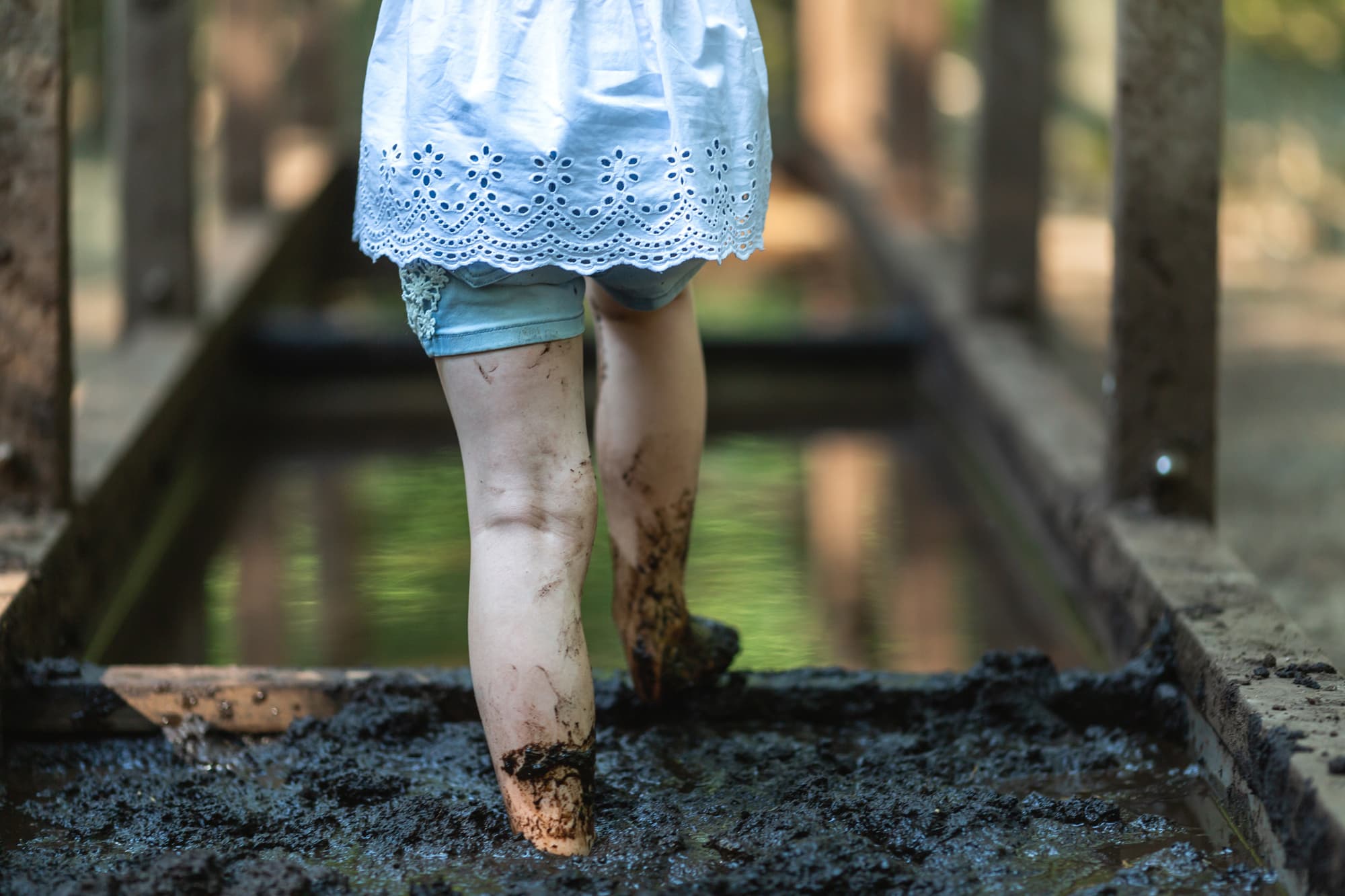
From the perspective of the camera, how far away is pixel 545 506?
1.58m

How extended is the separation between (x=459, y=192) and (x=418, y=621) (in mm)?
1124

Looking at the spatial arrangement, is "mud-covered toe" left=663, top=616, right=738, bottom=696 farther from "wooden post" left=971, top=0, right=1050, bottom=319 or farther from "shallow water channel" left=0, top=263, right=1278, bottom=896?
"wooden post" left=971, top=0, right=1050, bottom=319

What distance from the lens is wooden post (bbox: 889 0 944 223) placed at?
6148 millimetres

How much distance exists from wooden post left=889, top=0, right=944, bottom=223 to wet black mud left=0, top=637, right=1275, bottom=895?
4287 mm

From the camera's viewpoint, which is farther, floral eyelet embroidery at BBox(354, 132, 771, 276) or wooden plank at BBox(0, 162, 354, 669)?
wooden plank at BBox(0, 162, 354, 669)

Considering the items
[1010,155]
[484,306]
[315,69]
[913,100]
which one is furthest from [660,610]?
[315,69]

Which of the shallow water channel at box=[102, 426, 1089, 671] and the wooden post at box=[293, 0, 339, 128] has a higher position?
the wooden post at box=[293, 0, 339, 128]

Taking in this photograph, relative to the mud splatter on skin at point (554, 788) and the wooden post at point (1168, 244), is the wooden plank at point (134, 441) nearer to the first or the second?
the mud splatter on skin at point (554, 788)

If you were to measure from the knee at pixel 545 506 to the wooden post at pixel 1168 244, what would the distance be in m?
1.08

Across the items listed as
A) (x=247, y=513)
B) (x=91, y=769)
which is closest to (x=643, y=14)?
(x=91, y=769)

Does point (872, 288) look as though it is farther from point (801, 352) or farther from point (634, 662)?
point (634, 662)

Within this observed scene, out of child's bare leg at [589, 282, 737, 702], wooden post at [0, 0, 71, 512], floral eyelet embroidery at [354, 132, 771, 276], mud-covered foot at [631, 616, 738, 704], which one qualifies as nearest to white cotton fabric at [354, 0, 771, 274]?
floral eyelet embroidery at [354, 132, 771, 276]

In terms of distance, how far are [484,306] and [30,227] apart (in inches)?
36.9

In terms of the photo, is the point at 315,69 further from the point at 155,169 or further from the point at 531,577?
the point at 531,577
